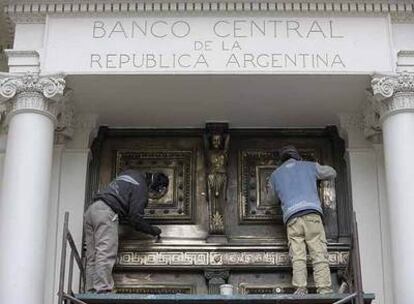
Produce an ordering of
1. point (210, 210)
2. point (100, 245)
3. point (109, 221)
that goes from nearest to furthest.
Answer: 1. point (100, 245)
2. point (109, 221)
3. point (210, 210)

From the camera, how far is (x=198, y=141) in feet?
46.9

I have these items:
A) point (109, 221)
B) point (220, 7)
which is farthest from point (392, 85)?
point (109, 221)

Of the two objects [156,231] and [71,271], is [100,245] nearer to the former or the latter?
[71,271]

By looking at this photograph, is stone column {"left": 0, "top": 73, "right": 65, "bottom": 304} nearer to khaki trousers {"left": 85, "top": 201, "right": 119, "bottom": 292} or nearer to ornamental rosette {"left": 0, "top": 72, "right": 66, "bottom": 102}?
ornamental rosette {"left": 0, "top": 72, "right": 66, "bottom": 102}

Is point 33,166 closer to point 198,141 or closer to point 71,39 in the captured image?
point 71,39

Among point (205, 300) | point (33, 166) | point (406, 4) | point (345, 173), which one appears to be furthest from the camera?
point (345, 173)

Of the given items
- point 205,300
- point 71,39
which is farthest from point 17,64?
point 205,300

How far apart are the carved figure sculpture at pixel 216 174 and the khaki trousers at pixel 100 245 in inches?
55.6

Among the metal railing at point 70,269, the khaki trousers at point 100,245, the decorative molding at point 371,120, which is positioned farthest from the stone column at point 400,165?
the metal railing at point 70,269

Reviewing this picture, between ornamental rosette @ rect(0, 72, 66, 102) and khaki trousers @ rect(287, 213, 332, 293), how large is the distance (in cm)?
338

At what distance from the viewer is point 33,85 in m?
12.7

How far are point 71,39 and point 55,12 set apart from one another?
0.45 meters

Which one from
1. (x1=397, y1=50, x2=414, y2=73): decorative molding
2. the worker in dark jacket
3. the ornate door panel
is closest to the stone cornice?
(x1=397, y1=50, x2=414, y2=73): decorative molding

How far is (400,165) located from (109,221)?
369 centimetres
